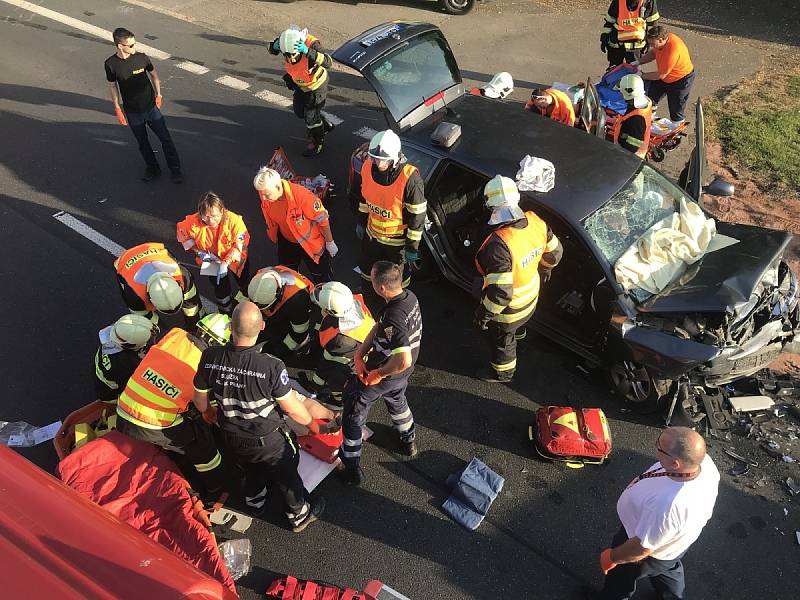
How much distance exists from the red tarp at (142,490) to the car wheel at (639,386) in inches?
120

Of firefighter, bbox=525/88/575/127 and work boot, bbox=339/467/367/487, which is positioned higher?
firefighter, bbox=525/88/575/127

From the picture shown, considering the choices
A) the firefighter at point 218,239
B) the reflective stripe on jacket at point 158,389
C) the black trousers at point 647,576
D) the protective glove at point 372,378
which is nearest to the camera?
the black trousers at point 647,576

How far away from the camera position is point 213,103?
8.59 metres

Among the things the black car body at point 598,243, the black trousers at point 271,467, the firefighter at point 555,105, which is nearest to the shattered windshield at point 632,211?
the black car body at point 598,243

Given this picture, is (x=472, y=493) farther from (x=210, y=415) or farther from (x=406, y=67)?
(x=406, y=67)

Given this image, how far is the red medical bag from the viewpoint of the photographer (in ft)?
13.5

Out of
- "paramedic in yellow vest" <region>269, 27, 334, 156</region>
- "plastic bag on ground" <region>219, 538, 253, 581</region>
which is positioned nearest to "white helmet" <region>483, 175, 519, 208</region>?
"plastic bag on ground" <region>219, 538, 253, 581</region>

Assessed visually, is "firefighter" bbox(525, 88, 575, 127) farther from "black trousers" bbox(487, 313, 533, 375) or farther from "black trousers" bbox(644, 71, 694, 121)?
"black trousers" bbox(487, 313, 533, 375)

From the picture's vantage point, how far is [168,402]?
11.2ft

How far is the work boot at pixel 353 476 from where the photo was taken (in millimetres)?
4141

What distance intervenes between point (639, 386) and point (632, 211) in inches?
53.1

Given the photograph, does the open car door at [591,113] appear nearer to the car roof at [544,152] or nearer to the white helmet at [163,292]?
the car roof at [544,152]

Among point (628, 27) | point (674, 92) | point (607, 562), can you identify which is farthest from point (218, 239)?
point (628, 27)

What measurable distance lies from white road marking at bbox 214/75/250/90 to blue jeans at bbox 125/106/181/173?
2277 mm
